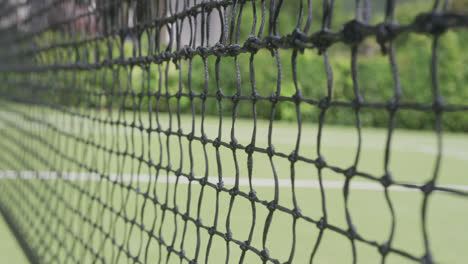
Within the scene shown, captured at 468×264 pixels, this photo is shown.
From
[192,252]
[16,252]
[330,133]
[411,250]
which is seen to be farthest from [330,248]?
[330,133]

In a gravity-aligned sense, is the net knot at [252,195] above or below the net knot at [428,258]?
below

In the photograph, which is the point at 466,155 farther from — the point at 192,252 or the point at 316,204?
the point at 192,252

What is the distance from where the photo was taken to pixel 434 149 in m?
6.77

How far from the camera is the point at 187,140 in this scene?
2840mm

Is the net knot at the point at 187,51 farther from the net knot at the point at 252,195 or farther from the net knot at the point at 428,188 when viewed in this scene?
the net knot at the point at 428,188

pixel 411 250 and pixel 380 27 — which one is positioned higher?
pixel 380 27

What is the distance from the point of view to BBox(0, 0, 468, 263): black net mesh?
2.42 feet

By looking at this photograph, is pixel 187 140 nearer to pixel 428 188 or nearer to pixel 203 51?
pixel 203 51

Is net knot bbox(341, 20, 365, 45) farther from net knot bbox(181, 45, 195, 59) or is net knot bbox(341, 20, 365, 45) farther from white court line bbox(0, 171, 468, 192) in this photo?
white court line bbox(0, 171, 468, 192)

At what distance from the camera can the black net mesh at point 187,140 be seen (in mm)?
738

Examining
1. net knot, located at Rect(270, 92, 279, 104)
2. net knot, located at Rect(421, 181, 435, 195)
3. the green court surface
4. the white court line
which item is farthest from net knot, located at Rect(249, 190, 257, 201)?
the white court line

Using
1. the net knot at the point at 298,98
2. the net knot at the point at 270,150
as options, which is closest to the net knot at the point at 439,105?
the net knot at the point at 298,98

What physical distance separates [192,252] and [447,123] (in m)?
8.19

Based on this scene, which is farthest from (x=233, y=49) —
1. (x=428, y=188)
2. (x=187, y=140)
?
(x=187, y=140)
